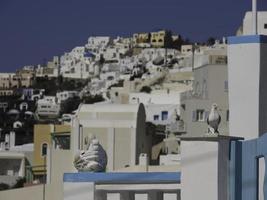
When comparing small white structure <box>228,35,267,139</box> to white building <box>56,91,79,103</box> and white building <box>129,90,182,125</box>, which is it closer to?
white building <box>129,90,182,125</box>

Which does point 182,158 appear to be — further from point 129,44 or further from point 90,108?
point 129,44

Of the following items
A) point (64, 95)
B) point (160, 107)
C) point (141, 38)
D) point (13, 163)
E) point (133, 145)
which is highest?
point (141, 38)

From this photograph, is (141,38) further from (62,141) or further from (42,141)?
(62,141)

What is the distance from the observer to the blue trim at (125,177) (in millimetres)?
9172

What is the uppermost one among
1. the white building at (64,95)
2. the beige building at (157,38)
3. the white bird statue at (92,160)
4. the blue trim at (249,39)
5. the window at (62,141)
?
the beige building at (157,38)

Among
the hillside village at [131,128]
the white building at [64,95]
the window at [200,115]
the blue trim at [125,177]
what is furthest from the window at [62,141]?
the white building at [64,95]

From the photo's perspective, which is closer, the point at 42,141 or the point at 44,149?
the point at 44,149

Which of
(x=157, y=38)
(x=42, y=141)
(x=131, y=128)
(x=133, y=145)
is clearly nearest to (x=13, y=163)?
(x=42, y=141)

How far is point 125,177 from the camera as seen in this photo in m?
9.28

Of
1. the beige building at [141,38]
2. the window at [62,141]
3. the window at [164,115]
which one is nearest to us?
the window at [62,141]

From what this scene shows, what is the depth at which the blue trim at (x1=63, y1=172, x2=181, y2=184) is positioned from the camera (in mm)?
9172

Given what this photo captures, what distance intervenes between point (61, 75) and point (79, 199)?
525 feet

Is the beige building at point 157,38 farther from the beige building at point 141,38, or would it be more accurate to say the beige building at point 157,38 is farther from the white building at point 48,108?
the white building at point 48,108

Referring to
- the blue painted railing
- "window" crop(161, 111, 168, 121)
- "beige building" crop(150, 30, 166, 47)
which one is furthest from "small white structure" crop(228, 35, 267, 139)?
"beige building" crop(150, 30, 166, 47)
